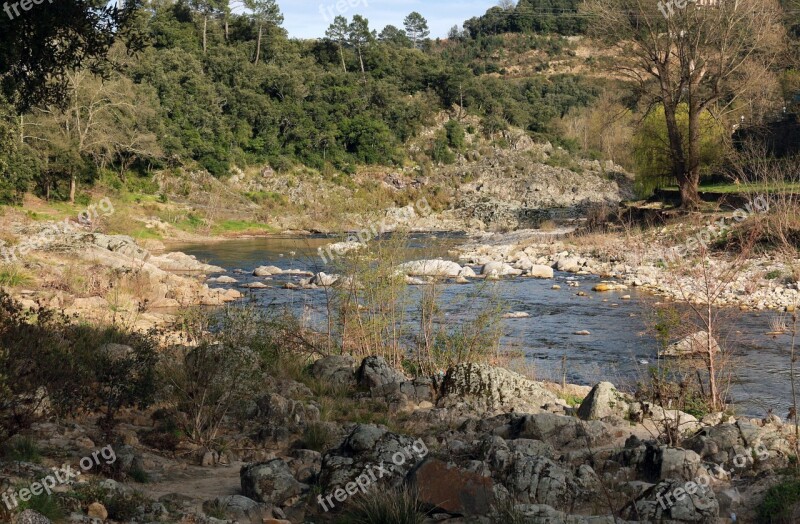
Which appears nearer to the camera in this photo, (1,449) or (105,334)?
(1,449)

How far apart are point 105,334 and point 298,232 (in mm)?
39706

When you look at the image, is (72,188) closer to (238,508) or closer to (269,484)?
(269,484)

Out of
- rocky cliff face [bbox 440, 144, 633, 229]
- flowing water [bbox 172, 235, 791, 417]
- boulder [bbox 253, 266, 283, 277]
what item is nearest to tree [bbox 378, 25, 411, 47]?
rocky cliff face [bbox 440, 144, 633, 229]

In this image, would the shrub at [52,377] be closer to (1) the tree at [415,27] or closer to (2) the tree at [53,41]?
(2) the tree at [53,41]

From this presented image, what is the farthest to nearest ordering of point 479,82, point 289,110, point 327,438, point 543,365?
point 479,82 < point 289,110 < point 543,365 < point 327,438

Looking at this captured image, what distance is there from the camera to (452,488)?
5867mm

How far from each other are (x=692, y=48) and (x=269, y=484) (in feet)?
105

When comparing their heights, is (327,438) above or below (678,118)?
below

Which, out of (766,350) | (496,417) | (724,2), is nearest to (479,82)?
(724,2)

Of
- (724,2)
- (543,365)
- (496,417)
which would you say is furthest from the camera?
(724,2)

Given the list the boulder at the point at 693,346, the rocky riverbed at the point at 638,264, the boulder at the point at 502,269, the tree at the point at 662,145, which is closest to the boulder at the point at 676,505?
the boulder at the point at 693,346

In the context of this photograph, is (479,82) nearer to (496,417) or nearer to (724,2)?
(724,2)

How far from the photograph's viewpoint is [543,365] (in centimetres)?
1506

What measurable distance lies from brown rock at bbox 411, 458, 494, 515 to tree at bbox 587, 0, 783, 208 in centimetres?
3022
